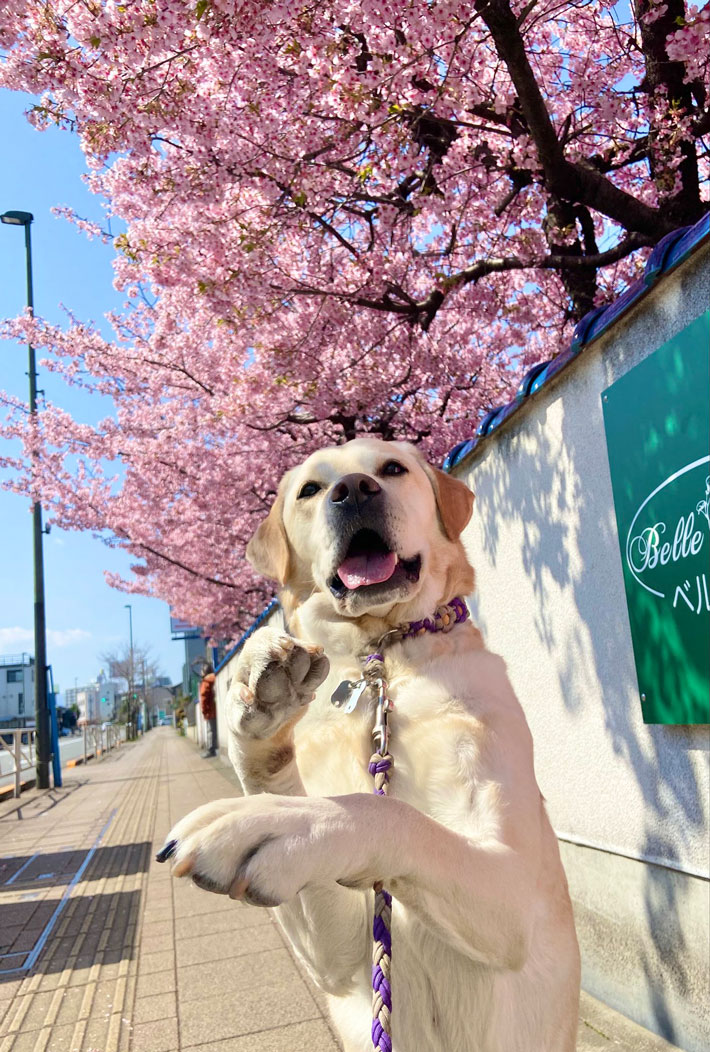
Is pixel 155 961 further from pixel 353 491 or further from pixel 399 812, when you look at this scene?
pixel 399 812

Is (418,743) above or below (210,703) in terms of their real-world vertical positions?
above

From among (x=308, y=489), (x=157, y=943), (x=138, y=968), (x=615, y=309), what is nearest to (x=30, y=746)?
(x=157, y=943)

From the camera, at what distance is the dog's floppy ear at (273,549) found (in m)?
2.22

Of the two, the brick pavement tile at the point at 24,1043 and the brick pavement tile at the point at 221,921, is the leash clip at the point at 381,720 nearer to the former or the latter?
the brick pavement tile at the point at 24,1043

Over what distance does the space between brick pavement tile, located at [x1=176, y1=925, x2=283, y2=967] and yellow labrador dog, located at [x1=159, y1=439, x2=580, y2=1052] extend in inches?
118

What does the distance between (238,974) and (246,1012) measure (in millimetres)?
517

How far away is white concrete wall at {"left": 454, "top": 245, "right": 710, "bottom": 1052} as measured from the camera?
276cm

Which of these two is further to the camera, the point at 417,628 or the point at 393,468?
the point at 393,468

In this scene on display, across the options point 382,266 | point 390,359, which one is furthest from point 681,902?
point 390,359

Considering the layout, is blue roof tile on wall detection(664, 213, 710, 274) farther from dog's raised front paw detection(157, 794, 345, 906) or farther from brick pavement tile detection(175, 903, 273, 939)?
brick pavement tile detection(175, 903, 273, 939)

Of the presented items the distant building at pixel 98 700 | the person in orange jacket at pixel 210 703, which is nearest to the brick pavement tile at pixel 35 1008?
the person in orange jacket at pixel 210 703

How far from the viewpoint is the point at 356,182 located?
7.04 metres

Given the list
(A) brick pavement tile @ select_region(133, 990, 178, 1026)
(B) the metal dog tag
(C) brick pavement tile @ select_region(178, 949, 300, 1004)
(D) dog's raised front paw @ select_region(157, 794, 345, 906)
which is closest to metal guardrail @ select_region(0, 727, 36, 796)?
(C) brick pavement tile @ select_region(178, 949, 300, 1004)

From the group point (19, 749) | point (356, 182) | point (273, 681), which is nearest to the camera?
point (273, 681)
